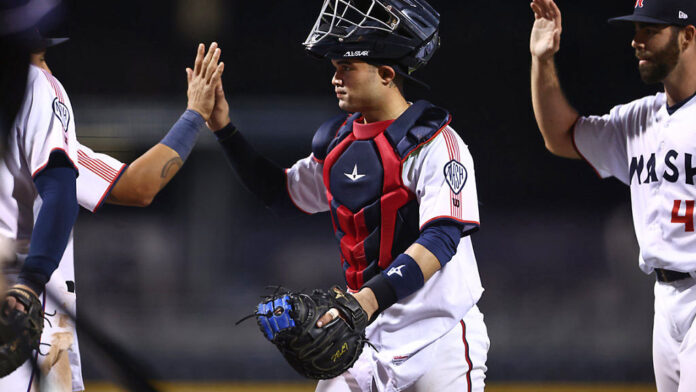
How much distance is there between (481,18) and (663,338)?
2.96m

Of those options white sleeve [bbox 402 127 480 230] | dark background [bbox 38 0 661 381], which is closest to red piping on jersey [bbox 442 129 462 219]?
white sleeve [bbox 402 127 480 230]

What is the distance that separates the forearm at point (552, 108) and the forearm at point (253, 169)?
0.89 metres

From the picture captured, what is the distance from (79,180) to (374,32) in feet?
3.25

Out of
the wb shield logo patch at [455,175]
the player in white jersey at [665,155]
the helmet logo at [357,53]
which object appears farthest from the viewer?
the player in white jersey at [665,155]

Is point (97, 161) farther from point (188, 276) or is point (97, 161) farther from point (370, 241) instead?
point (188, 276)

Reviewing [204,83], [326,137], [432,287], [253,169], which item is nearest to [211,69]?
[204,83]

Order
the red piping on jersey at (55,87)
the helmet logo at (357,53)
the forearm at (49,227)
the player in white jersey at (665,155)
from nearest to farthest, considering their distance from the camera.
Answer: the forearm at (49,227)
the red piping on jersey at (55,87)
the helmet logo at (357,53)
the player in white jersey at (665,155)

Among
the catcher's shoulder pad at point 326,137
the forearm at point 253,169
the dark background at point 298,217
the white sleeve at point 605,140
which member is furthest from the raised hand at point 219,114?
the dark background at point 298,217

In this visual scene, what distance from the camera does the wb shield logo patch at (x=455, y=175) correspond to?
238 cm

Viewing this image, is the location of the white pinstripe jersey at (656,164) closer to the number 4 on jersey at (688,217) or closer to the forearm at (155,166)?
the number 4 on jersey at (688,217)

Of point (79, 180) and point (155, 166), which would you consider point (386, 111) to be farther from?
point (79, 180)

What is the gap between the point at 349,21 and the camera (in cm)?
252

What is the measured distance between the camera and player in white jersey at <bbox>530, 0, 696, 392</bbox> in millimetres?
2627

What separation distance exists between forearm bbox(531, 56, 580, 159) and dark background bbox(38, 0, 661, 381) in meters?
2.11
